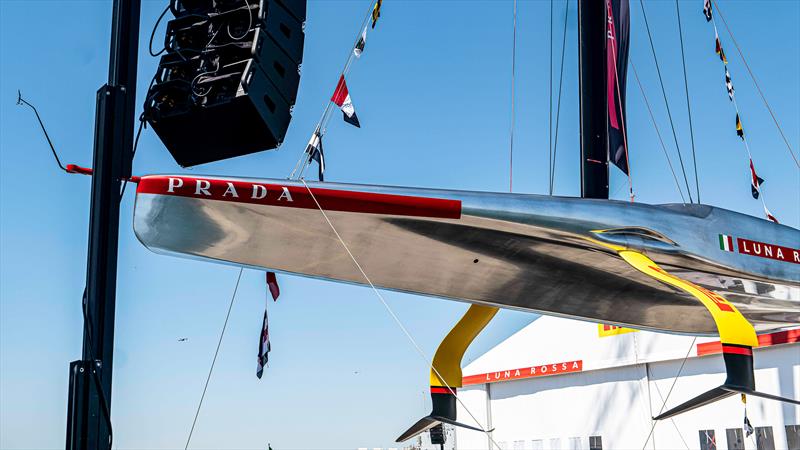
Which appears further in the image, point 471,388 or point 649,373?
point 471,388

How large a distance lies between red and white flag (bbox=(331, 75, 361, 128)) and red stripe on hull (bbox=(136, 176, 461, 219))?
6.13ft

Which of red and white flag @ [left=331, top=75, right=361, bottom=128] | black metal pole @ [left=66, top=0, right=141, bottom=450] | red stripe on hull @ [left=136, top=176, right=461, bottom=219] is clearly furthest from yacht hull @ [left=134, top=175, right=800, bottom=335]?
red and white flag @ [left=331, top=75, right=361, bottom=128]

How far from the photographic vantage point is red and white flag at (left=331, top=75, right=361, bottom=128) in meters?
5.88

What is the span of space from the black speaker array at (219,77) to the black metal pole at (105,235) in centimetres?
17

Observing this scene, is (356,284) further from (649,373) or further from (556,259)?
(649,373)

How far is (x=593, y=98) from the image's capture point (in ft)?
21.5

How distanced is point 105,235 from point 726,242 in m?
3.76

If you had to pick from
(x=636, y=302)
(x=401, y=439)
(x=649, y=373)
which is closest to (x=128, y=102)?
(x=401, y=439)

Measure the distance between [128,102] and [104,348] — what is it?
3.39 feet

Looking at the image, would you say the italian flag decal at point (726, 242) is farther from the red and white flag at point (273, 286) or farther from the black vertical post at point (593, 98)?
the red and white flag at point (273, 286)

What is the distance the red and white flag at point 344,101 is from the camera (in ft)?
19.3

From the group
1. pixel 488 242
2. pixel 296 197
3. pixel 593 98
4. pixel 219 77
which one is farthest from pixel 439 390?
pixel 593 98

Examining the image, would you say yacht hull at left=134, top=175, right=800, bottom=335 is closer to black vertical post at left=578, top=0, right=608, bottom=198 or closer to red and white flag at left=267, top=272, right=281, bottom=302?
red and white flag at left=267, top=272, right=281, bottom=302

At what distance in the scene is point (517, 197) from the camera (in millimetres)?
4410
